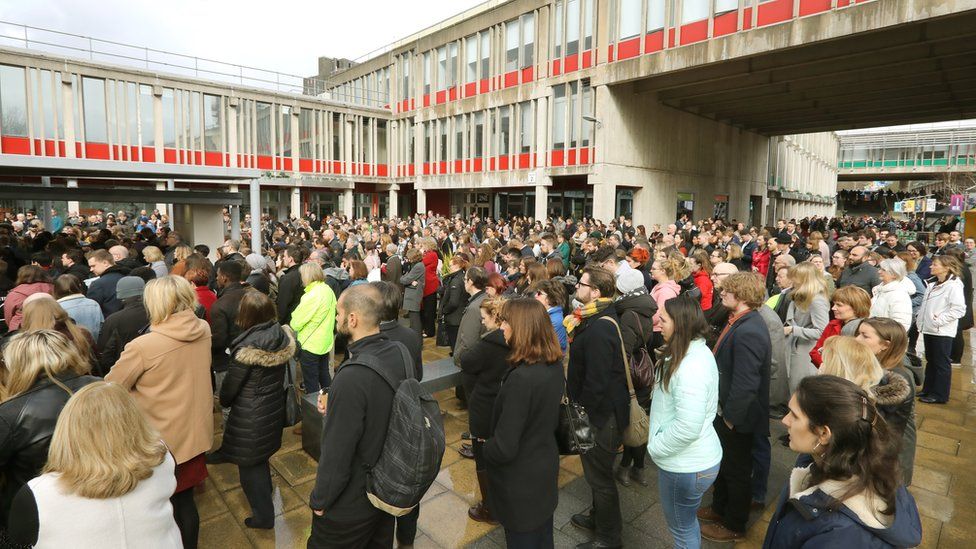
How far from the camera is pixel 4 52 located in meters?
21.7

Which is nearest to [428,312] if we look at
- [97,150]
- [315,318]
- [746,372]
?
[315,318]

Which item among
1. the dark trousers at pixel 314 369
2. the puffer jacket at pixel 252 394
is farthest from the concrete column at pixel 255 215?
the puffer jacket at pixel 252 394

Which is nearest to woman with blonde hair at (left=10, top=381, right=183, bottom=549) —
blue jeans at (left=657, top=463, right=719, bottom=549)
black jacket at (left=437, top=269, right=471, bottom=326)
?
blue jeans at (left=657, top=463, right=719, bottom=549)

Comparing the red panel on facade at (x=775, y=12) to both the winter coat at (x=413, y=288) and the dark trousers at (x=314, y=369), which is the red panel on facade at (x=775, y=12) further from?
the dark trousers at (x=314, y=369)

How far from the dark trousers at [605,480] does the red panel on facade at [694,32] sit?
1892 centimetres

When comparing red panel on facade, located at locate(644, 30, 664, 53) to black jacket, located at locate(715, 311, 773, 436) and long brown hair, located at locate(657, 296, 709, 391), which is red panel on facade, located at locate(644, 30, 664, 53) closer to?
black jacket, located at locate(715, 311, 773, 436)

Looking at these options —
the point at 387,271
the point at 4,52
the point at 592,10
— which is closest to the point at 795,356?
the point at 387,271

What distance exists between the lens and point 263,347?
335 cm

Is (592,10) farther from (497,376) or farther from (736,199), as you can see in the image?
(497,376)

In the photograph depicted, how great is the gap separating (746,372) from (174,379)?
3.54 metres

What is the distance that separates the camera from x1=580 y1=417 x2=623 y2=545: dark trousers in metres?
3.16

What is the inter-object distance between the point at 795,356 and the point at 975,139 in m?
67.7

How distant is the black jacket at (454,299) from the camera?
6.77 meters

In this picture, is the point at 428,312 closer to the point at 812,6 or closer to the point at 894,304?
the point at 894,304
